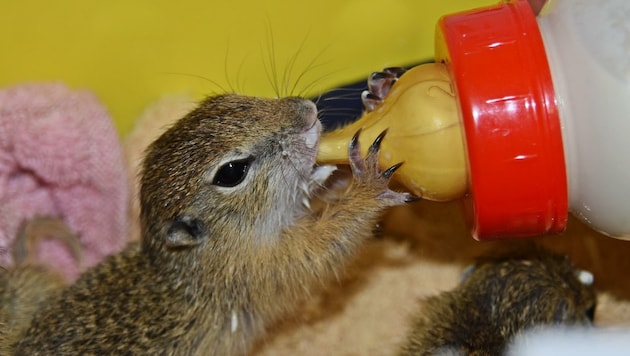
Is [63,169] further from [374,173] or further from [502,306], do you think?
[502,306]

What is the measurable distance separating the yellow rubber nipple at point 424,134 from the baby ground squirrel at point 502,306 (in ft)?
1.78

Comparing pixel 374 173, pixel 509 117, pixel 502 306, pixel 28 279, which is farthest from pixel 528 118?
pixel 28 279

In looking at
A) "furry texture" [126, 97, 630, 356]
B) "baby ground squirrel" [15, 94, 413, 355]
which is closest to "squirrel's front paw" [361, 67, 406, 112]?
"baby ground squirrel" [15, 94, 413, 355]

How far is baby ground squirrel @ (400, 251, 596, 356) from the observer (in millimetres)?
2738

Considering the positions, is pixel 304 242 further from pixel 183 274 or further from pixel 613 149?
pixel 613 149

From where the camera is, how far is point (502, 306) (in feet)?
9.16

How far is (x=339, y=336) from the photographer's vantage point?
337 centimetres

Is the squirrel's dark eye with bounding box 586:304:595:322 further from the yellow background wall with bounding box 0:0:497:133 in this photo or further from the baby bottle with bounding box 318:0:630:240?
the yellow background wall with bounding box 0:0:497:133

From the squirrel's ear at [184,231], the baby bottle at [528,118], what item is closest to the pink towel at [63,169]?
the squirrel's ear at [184,231]

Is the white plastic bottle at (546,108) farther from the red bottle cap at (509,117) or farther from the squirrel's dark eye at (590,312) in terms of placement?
the squirrel's dark eye at (590,312)

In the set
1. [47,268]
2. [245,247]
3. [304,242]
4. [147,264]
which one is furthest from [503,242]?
[47,268]

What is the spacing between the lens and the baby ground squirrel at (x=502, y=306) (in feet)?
8.98

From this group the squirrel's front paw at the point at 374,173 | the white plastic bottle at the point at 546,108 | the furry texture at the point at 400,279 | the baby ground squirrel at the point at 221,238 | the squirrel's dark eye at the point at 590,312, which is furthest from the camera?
the furry texture at the point at 400,279

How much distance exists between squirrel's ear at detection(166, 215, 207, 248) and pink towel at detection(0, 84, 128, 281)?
106cm
